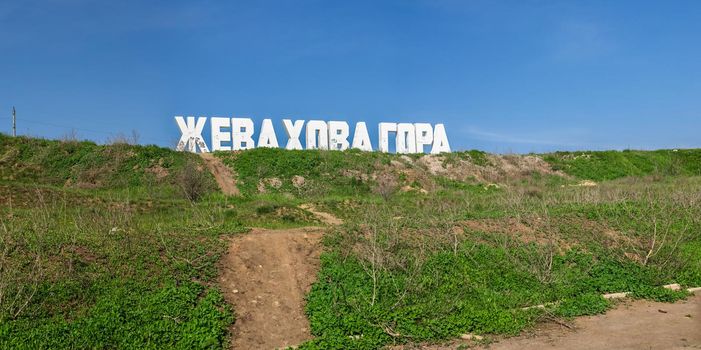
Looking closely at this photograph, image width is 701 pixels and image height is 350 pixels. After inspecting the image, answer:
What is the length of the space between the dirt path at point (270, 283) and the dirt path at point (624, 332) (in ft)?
8.12

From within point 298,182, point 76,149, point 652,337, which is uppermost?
point 76,149

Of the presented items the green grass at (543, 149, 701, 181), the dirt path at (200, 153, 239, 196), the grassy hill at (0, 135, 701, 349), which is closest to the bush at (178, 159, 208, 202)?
the dirt path at (200, 153, 239, 196)

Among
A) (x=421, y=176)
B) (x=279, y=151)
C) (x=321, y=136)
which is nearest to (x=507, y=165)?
(x=421, y=176)

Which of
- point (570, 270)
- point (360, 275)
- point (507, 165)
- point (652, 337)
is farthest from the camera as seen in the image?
point (507, 165)

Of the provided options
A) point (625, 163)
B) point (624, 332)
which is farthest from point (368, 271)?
point (625, 163)

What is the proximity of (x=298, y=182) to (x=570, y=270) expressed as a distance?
24598 millimetres

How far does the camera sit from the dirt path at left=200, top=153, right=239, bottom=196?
108ft

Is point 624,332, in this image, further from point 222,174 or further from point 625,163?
point 625,163

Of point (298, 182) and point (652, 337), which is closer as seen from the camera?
point (652, 337)

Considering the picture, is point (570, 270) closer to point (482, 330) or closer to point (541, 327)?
point (541, 327)

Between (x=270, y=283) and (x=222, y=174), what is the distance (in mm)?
25645

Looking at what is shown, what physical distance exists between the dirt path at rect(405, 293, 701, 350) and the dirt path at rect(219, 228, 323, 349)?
97.4 inches

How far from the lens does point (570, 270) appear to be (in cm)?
1204

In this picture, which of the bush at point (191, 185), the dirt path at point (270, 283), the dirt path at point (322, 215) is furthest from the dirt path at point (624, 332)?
the bush at point (191, 185)
